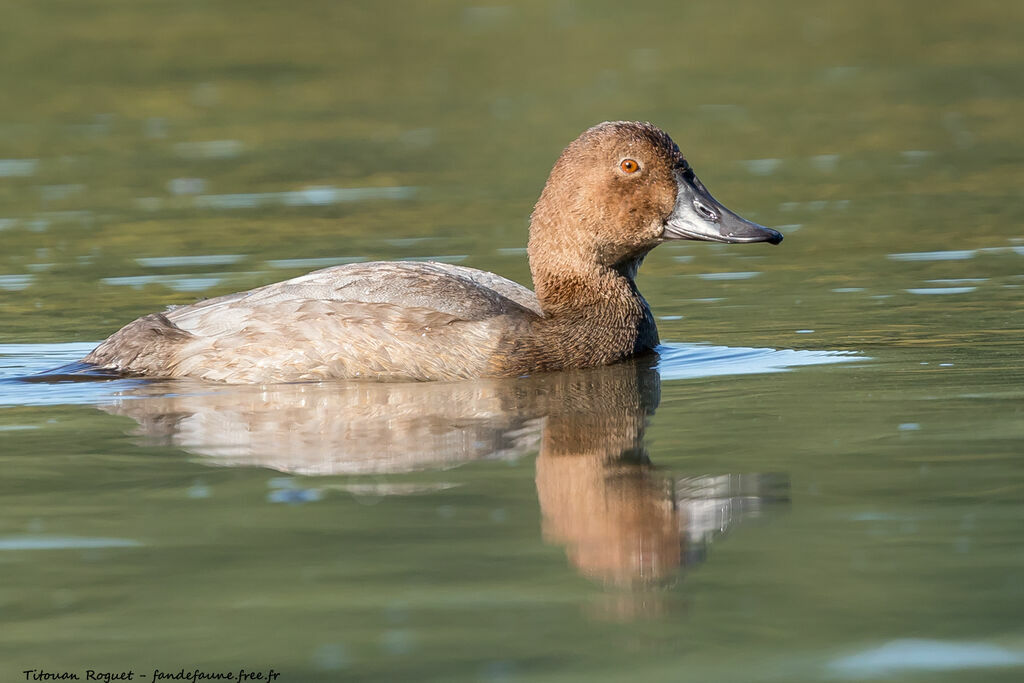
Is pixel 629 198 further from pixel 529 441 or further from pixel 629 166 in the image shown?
pixel 529 441

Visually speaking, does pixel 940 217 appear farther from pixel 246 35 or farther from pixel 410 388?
pixel 246 35

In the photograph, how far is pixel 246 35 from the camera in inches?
1125

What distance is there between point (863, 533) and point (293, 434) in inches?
124

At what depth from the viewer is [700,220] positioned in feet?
32.8

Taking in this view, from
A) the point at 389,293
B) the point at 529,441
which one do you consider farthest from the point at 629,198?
the point at 529,441

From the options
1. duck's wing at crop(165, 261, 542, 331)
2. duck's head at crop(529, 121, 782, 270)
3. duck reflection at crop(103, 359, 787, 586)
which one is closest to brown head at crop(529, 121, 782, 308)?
duck's head at crop(529, 121, 782, 270)

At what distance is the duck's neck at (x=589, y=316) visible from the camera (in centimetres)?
979

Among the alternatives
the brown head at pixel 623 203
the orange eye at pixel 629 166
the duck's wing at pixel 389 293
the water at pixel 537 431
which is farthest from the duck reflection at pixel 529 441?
the orange eye at pixel 629 166

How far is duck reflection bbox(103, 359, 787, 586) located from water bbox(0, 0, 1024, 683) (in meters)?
0.03

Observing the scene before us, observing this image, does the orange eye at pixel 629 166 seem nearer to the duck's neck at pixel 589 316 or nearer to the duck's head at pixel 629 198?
the duck's head at pixel 629 198

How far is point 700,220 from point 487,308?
142 centimetres

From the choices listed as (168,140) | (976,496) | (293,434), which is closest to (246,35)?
(168,140)

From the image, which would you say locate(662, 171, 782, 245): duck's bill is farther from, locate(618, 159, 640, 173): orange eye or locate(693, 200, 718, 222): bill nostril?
locate(618, 159, 640, 173): orange eye

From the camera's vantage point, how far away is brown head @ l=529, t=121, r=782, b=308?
9.98 m
